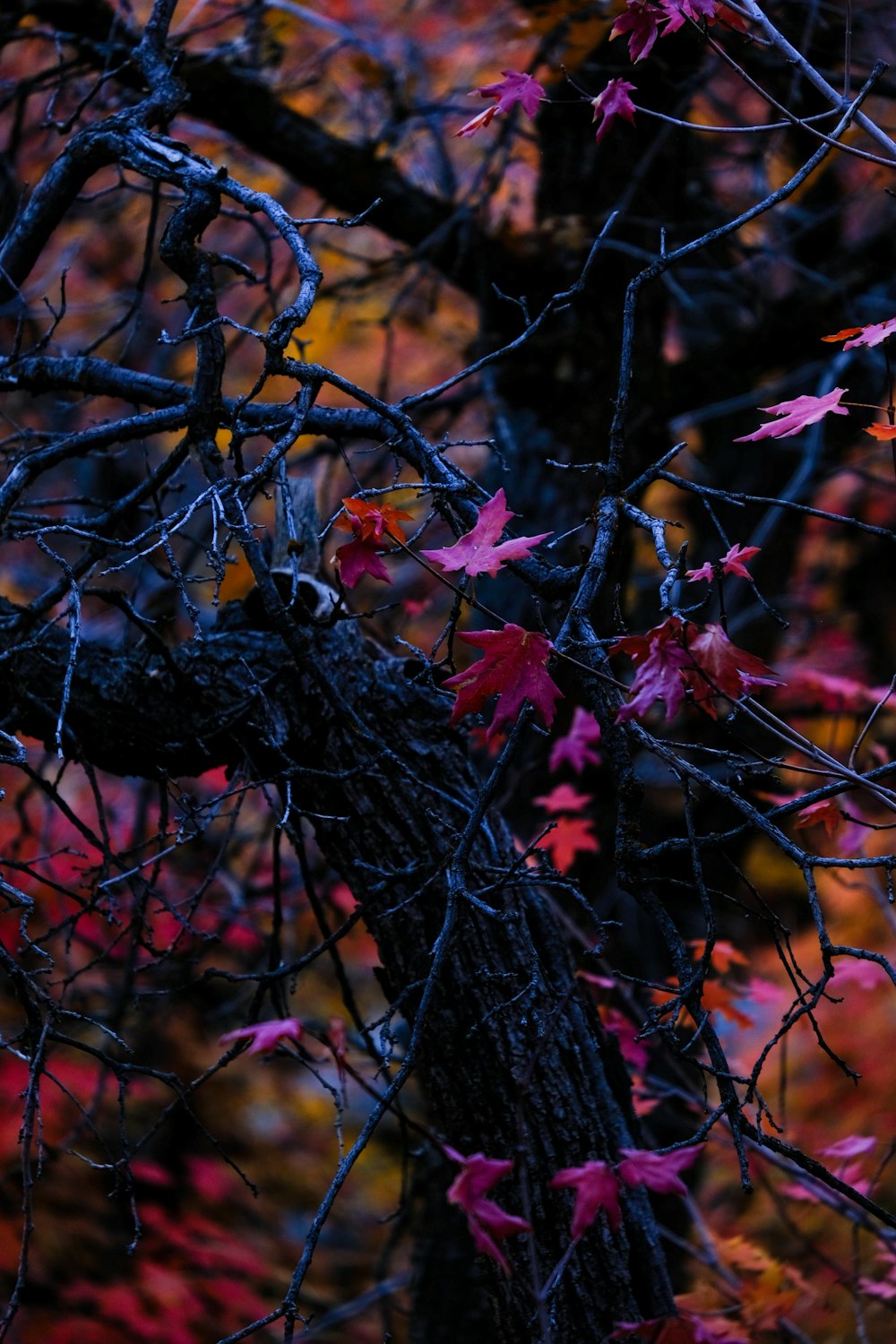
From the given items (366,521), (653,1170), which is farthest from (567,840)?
(366,521)

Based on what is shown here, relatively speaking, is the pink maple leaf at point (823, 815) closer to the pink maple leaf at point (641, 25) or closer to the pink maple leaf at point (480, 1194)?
the pink maple leaf at point (480, 1194)

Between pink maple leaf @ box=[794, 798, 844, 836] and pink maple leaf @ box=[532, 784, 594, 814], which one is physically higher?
pink maple leaf @ box=[532, 784, 594, 814]

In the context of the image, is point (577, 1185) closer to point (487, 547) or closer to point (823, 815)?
point (823, 815)

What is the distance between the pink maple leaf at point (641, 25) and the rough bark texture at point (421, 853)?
1.29m

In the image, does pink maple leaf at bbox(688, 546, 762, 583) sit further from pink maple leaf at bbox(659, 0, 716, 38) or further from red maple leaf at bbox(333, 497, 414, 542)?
pink maple leaf at bbox(659, 0, 716, 38)

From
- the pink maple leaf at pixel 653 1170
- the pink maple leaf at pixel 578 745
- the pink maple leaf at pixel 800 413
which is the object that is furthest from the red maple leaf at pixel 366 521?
the pink maple leaf at pixel 578 745

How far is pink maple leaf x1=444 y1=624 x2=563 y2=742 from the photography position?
1.53m

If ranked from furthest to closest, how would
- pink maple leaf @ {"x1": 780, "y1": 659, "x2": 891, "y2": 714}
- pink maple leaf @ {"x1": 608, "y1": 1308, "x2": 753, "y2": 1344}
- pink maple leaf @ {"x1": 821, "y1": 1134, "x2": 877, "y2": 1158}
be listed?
pink maple leaf @ {"x1": 780, "y1": 659, "x2": 891, "y2": 714} < pink maple leaf @ {"x1": 821, "y1": 1134, "x2": 877, "y2": 1158} < pink maple leaf @ {"x1": 608, "y1": 1308, "x2": 753, "y2": 1344}

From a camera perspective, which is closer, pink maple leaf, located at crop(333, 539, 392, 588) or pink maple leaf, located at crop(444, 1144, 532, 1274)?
pink maple leaf, located at crop(444, 1144, 532, 1274)

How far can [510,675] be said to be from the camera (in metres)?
1.55

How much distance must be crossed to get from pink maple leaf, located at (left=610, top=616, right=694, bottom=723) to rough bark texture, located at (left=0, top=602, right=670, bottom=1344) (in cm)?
66

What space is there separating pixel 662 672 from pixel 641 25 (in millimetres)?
1438

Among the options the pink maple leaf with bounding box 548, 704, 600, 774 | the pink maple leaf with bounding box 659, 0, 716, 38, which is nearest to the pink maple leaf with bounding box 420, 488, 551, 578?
the pink maple leaf with bounding box 659, 0, 716, 38

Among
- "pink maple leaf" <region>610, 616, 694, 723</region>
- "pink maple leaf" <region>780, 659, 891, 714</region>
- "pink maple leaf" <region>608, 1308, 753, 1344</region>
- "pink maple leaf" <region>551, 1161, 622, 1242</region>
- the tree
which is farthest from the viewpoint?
"pink maple leaf" <region>780, 659, 891, 714</region>
